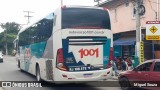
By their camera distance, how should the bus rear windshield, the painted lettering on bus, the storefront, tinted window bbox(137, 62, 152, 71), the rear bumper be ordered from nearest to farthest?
tinted window bbox(137, 62, 152, 71) < the rear bumper < the bus rear windshield < the painted lettering on bus < the storefront

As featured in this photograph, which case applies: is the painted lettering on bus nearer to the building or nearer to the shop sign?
the shop sign

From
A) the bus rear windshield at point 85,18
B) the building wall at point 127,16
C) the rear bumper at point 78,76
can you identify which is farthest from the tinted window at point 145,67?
the building wall at point 127,16

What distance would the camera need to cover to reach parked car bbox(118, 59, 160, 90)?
1054 cm

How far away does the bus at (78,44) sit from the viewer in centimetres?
1127

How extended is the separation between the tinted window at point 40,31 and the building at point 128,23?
8.14m

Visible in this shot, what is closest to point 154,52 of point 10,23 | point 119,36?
point 119,36

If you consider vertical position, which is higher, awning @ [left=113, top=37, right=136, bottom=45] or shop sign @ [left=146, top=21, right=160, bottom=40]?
shop sign @ [left=146, top=21, right=160, bottom=40]

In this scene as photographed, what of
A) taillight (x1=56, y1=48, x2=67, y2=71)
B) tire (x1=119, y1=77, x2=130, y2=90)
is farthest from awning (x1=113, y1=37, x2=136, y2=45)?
taillight (x1=56, y1=48, x2=67, y2=71)

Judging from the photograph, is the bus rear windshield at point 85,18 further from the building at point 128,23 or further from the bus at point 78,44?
the building at point 128,23

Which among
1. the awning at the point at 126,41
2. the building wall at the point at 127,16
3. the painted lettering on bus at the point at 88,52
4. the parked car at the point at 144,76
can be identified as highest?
the building wall at the point at 127,16

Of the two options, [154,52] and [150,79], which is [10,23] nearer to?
[154,52]

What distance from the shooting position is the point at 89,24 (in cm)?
1171

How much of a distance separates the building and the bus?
30.9 feet

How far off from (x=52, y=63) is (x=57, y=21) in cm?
167
